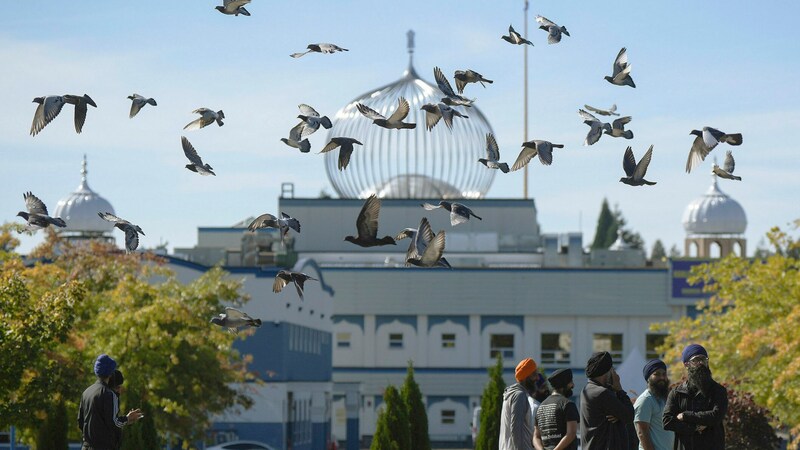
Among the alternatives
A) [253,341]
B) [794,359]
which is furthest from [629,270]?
[794,359]

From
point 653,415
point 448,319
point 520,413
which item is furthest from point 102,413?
point 448,319

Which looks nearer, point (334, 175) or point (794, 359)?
point (794, 359)

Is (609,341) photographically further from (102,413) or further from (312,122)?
(102,413)

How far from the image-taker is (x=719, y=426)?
13406mm

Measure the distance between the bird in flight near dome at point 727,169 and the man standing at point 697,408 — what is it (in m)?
4.23

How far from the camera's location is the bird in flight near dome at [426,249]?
55.2ft

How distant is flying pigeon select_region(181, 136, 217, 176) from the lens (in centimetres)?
1802

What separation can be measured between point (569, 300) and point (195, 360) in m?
42.3

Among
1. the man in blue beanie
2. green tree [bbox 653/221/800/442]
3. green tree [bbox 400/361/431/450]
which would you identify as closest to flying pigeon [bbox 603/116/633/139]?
the man in blue beanie

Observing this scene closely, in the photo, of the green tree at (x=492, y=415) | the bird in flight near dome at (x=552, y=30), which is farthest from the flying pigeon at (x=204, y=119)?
the green tree at (x=492, y=415)

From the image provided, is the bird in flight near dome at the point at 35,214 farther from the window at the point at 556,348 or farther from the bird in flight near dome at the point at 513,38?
the window at the point at 556,348

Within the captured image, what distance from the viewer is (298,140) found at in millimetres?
18141

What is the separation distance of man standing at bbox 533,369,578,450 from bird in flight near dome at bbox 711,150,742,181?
3433 millimetres

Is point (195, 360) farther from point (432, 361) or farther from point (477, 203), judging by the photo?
point (477, 203)
